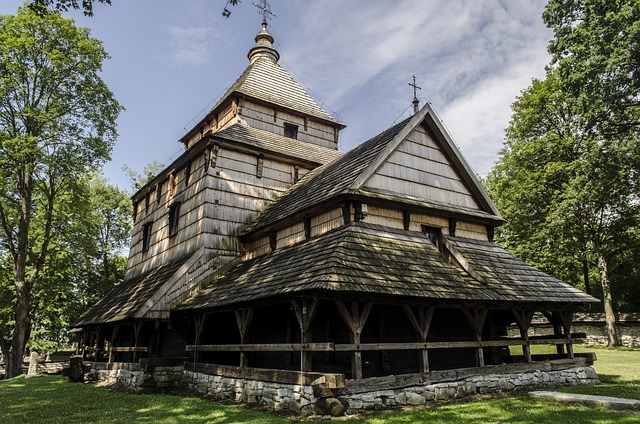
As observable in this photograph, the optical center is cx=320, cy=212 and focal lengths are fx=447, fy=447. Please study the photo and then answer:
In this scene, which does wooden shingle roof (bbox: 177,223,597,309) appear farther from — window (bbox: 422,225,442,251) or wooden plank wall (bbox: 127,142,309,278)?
wooden plank wall (bbox: 127,142,309,278)

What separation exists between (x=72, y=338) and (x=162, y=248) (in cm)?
2762

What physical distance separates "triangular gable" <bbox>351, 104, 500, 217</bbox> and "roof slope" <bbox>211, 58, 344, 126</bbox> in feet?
28.3

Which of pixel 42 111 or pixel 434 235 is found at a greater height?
pixel 42 111

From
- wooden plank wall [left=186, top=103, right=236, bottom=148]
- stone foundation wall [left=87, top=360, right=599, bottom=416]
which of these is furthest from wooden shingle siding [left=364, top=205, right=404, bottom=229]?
wooden plank wall [left=186, top=103, right=236, bottom=148]

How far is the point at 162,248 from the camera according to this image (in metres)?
19.3

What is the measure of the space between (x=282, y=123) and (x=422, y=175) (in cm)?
911

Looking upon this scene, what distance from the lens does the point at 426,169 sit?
1482 cm

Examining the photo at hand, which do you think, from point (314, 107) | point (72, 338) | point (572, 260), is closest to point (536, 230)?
point (572, 260)

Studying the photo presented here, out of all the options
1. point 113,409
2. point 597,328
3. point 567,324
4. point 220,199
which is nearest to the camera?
point 113,409

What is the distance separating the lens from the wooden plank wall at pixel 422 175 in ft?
45.0

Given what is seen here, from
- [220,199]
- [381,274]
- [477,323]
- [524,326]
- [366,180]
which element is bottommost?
[524,326]

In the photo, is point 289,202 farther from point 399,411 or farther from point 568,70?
point 568,70

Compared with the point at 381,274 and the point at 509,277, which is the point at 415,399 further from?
the point at 509,277

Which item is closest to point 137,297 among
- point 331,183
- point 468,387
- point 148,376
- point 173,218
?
point 148,376
